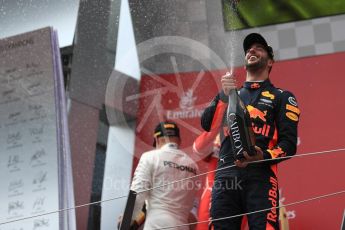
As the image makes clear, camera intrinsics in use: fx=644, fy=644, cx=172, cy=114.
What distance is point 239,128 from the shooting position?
198 centimetres

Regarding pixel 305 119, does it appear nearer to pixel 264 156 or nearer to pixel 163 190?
pixel 163 190

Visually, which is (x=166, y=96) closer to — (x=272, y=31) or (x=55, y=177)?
(x=272, y=31)

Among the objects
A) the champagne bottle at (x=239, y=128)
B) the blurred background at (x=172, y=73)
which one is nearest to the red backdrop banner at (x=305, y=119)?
the blurred background at (x=172, y=73)

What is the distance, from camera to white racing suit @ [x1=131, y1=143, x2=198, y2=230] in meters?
2.86

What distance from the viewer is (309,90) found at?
3787mm

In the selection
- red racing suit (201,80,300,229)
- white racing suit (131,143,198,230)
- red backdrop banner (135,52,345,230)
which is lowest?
red racing suit (201,80,300,229)

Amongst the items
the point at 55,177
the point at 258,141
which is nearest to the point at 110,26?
the point at 55,177

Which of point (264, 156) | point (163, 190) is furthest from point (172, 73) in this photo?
point (264, 156)

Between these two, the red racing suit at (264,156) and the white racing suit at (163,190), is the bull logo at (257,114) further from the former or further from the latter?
the white racing suit at (163,190)

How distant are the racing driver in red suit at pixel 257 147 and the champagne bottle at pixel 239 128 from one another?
28 mm

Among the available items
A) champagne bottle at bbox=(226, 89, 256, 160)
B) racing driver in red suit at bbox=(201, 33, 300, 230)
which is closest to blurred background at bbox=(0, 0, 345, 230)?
racing driver in red suit at bbox=(201, 33, 300, 230)

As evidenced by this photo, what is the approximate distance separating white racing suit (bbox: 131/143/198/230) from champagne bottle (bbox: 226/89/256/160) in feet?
2.95

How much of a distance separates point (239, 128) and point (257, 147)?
87mm

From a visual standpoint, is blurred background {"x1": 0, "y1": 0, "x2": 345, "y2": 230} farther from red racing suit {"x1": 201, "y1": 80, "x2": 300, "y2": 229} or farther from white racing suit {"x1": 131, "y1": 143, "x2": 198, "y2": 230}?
red racing suit {"x1": 201, "y1": 80, "x2": 300, "y2": 229}
